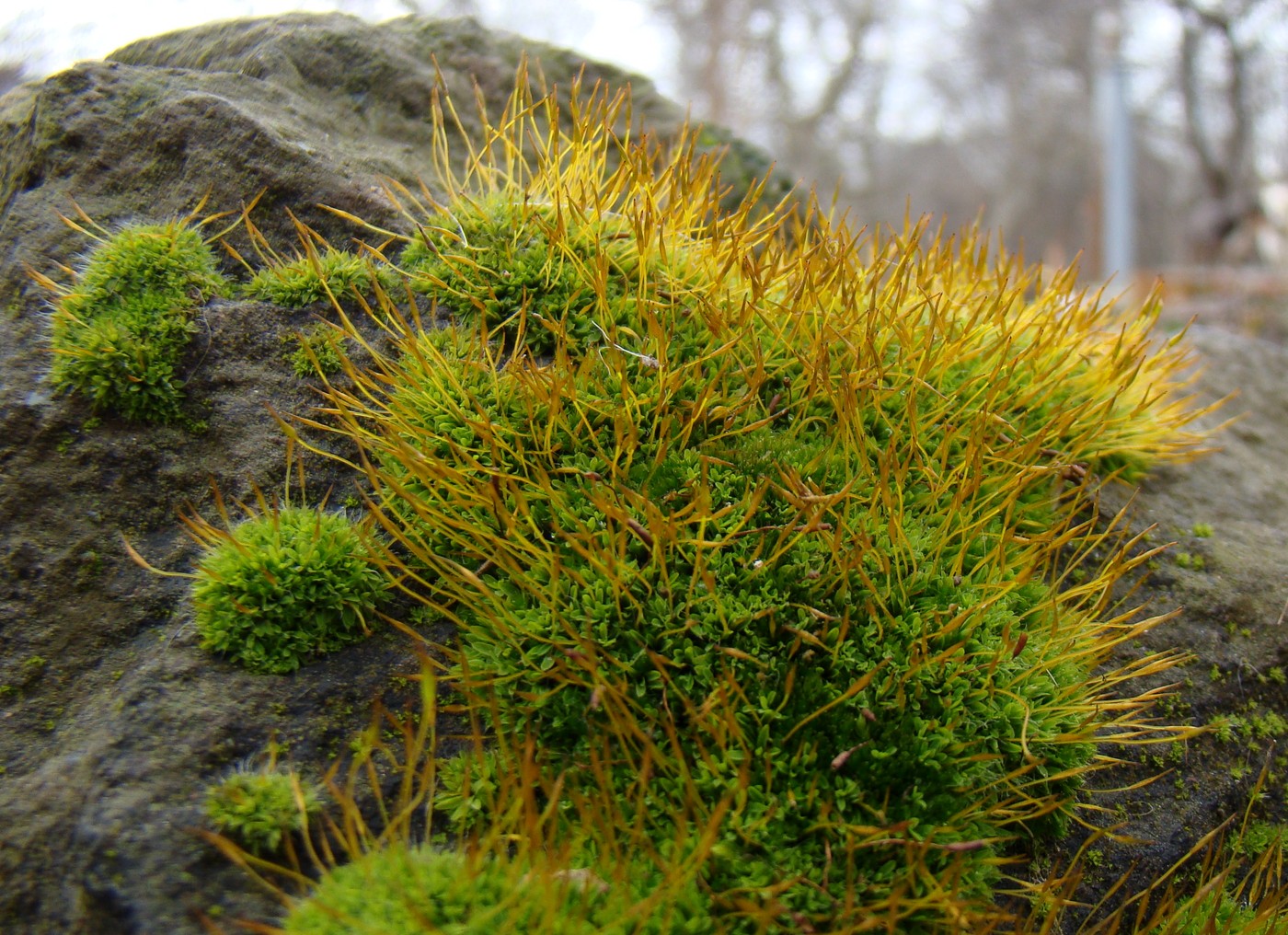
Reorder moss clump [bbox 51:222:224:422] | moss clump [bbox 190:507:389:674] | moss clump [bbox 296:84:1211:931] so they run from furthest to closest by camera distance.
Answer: moss clump [bbox 51:222:224:422], moss clump [bbox 190:507:389:674], moss clump [bbox 296:84:1211:931]

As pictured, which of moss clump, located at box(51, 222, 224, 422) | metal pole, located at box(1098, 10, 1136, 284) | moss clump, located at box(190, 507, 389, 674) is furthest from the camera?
metal pole, located at box(1098, 10, 1136, 284)

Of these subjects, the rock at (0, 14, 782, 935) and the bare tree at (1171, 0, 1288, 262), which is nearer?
the rock at (0, 14, 782, 935)

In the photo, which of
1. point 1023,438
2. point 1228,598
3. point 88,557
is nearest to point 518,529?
point 88,557

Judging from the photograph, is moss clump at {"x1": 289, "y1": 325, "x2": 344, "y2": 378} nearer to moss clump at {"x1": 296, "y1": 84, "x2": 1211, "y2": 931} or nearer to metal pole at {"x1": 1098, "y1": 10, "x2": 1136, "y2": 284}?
moss clump at {"x1": 296, "y1": 84, "x2": 1211, "y2": 931}

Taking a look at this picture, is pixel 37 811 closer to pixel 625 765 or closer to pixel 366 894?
pixel 366 894

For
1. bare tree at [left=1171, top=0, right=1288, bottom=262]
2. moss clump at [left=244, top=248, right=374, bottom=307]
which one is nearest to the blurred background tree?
bare tree at [left=1171, top=0, right=1288, bottom=262]

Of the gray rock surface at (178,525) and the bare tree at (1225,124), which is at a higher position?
the bare tree at (1225,124)

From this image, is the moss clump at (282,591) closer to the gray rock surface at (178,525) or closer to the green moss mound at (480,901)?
the gray rock surface at (178,525)

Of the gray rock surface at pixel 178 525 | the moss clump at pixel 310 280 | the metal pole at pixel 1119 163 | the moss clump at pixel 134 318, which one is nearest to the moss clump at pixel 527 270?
the moss clump at pixel 310 280
